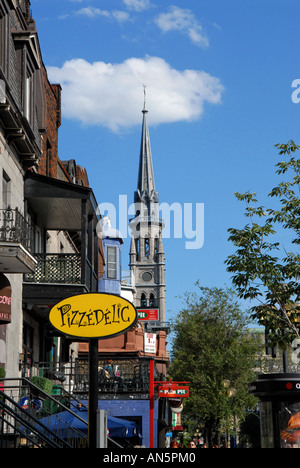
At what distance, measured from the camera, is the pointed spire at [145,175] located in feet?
614

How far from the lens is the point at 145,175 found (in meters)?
191

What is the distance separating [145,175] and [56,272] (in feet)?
549

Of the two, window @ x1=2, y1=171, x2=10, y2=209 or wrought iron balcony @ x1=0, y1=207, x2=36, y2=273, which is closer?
wrought iron balcony @ x1=0, y1=207, x2=36, y2=273

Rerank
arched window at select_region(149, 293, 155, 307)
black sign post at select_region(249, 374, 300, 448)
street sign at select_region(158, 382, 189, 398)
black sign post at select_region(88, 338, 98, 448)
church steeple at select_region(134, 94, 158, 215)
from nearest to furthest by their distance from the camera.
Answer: black sign post at select_region(88, 338, 98, 448), black sign post at select_region(249, 374, 300, 448), street sign at select_region(158, 382, 189, 398), church steeple at select_region(134, 94, 158, 215), arched window at select_region(149, 293, 155, 307)

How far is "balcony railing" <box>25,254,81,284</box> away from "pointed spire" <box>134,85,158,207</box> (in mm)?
164383

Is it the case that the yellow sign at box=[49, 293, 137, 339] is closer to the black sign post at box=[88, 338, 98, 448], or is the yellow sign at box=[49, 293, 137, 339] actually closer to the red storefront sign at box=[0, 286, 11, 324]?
the black sign post at box=[88, 338, 98, 448]

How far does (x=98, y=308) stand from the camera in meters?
9.49

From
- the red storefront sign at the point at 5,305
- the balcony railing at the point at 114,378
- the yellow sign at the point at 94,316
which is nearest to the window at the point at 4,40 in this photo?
the red storefront sign at the point at 5,305

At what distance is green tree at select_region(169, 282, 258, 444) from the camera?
50188mm

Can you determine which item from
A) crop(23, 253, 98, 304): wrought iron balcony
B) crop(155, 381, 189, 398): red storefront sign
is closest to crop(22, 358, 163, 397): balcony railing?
crop(155, 381, 189, 398): red storefront sign

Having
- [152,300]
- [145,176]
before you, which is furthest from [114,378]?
[145,176]

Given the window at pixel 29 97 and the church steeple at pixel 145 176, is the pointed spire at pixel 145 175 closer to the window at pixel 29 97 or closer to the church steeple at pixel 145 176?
the church steeple at pixel 145 176

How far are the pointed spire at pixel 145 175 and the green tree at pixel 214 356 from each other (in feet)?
450

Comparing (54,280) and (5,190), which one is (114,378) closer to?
(54,280)
